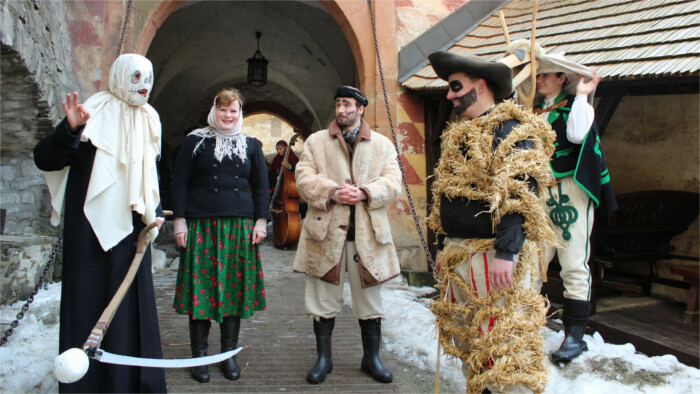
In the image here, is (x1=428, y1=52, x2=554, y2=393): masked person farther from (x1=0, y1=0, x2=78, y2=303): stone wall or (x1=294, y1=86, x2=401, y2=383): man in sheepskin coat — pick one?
(x1=0, y1=0, x2=78, y2=303): stone wall

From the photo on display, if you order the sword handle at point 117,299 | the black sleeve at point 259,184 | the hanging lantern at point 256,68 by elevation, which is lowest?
the sword handle at point 117,299

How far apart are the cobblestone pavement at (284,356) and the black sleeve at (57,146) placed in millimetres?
1321

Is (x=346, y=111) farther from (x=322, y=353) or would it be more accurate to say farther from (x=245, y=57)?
(x=245, y=57)

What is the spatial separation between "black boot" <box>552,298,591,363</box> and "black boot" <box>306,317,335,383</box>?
1.33 m

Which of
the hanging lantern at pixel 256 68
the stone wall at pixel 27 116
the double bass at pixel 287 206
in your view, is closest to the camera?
the stone wall at pixel 27 116

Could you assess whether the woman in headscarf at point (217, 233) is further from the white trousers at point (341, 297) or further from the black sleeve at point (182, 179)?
the white trousers at point (341, 297)

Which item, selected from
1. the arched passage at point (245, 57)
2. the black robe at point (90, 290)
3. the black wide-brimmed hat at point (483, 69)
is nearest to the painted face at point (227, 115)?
the black robe at point (90, 290)

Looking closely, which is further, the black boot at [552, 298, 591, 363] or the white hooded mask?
the black boot at [552, 298, 591, 363]

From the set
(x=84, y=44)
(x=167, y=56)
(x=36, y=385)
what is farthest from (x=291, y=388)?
(x=167, y=56)

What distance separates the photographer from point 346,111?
112 inches

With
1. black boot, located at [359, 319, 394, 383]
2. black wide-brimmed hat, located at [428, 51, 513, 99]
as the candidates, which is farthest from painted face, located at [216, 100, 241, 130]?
black boot, located at [359, 319, 394, 383]

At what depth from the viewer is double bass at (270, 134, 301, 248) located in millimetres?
7008

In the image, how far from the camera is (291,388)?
272 centimetres

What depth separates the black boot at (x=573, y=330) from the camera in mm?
2943
